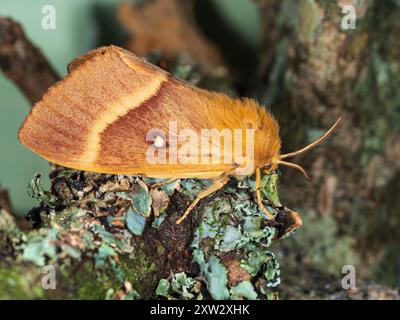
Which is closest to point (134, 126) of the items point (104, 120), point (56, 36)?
point (104, 120)

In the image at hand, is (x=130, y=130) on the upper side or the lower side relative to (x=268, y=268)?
upper

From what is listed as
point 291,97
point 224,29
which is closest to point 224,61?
point 224,29

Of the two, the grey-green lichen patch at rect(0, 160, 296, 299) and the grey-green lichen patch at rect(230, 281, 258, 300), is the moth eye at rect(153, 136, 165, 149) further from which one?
the grey-green lichen patch at rect(230, 281, 258, 300)

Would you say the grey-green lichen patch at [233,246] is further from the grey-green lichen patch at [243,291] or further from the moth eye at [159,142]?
the moth eye at [159,142]

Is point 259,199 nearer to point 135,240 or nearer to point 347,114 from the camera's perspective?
point 135,240

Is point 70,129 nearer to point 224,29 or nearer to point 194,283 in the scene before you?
point 194,283

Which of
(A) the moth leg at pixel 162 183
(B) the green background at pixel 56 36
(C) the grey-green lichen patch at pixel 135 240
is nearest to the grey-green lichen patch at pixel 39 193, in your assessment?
(C) the grey-green lichen patch at pixel 135 240

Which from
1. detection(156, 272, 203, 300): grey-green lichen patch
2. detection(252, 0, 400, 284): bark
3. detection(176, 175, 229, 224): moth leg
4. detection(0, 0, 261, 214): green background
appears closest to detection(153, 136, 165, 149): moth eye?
detection(176, 175, 229, 224): moth leg
